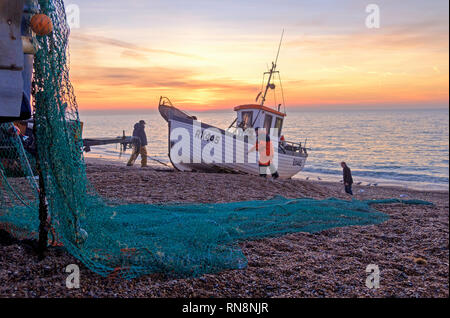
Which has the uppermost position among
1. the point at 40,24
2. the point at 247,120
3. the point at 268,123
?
the point at 40,24

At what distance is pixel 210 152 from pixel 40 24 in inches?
475

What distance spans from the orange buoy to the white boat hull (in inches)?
454

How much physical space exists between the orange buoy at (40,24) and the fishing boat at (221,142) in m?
11.5

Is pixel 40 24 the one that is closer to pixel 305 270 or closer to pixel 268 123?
pixel 305 270

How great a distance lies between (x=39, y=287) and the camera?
10.6 ft

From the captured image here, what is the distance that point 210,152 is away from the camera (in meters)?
15.2

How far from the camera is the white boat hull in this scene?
49.0 ft

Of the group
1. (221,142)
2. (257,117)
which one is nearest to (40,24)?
(221,142)

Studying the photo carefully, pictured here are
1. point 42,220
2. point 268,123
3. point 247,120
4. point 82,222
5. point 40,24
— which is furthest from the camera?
point 268,123

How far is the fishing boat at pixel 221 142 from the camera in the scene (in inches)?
590

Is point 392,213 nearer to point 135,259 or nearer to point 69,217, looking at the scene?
point 135,259

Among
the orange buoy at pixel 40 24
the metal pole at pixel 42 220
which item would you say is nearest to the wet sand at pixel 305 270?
the metal pole at pixel 42 220

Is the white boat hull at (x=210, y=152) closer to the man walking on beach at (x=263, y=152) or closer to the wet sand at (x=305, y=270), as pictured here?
the man walking on beach at (x=263, y=152)
